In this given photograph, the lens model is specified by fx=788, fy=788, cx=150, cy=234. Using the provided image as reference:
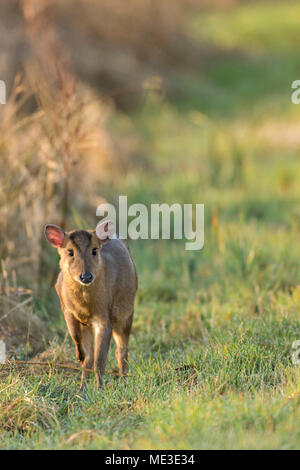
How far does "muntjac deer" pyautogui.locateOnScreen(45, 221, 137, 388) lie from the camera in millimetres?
4637

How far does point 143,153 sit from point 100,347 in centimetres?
824

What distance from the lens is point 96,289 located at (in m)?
4.79

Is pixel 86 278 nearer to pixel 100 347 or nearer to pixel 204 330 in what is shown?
pixel 100 347

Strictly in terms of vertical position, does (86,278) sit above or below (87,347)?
above

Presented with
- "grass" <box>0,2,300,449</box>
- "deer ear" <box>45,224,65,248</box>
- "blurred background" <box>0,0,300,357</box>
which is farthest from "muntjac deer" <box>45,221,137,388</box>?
"blurred background" <box>0,0,300,357</box>

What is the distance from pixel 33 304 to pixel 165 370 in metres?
1.56

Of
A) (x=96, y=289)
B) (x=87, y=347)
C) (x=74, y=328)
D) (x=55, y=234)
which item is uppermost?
(x=55, y=234)

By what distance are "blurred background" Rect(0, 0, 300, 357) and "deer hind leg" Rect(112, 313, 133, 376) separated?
2.57 feet

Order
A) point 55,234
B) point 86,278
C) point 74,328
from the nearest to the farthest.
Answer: point 86,278 → point 55,234 → point 74,328

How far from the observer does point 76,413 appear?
452cm

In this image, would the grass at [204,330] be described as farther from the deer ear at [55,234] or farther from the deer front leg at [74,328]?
the deer ear at [55,234]

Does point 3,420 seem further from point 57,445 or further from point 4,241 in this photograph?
point 4,241

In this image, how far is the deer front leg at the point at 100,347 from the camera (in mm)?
4793

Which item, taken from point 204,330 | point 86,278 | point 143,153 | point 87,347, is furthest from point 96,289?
point 143,153
